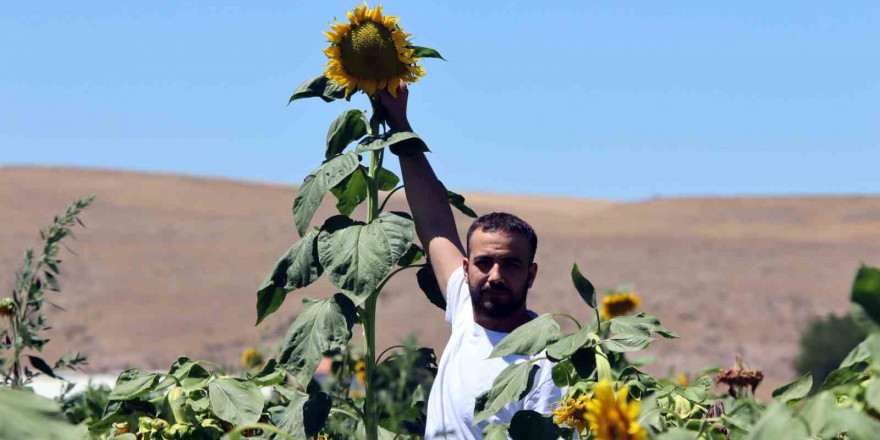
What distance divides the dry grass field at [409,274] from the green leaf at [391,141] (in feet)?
89.1

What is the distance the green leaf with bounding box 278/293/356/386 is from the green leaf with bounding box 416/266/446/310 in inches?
27.0

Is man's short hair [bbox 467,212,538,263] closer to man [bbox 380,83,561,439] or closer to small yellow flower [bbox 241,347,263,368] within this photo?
man [bbox 380,83,561,439]

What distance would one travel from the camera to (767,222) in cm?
6394

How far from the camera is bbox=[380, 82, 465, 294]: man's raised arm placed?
9.73ft

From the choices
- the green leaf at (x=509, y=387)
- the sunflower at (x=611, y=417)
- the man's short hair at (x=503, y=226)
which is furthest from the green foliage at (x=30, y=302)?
the sunflower at (x=611, y=417)

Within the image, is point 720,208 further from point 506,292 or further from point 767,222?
point 506,292

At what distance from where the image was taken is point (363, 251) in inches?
96.7

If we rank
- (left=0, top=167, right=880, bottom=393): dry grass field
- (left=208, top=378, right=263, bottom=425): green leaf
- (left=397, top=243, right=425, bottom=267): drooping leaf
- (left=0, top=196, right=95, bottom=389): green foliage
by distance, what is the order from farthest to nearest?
(left=0, top=167, right=880, bottom=393): dry grass field, (left=0, top=196, right=95, bottom=389): green foliage, (left=397, top=243, right=425, bottom=267): drooping leaf, (left=208, top=378, right=263, bottom=425): green leaf

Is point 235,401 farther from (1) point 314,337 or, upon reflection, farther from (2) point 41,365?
(2) point 41,365

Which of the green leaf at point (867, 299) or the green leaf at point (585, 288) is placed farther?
the green leaf at point (585, 288)

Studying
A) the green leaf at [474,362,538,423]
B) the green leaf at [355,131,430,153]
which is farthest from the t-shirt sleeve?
the green leaf at [474,362,538,423]

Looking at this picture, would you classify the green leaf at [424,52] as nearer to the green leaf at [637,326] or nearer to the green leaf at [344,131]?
the green leaf at [344,131]

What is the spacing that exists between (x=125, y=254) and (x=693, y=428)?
52723 millimetres

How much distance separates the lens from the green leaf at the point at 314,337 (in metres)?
2.49
